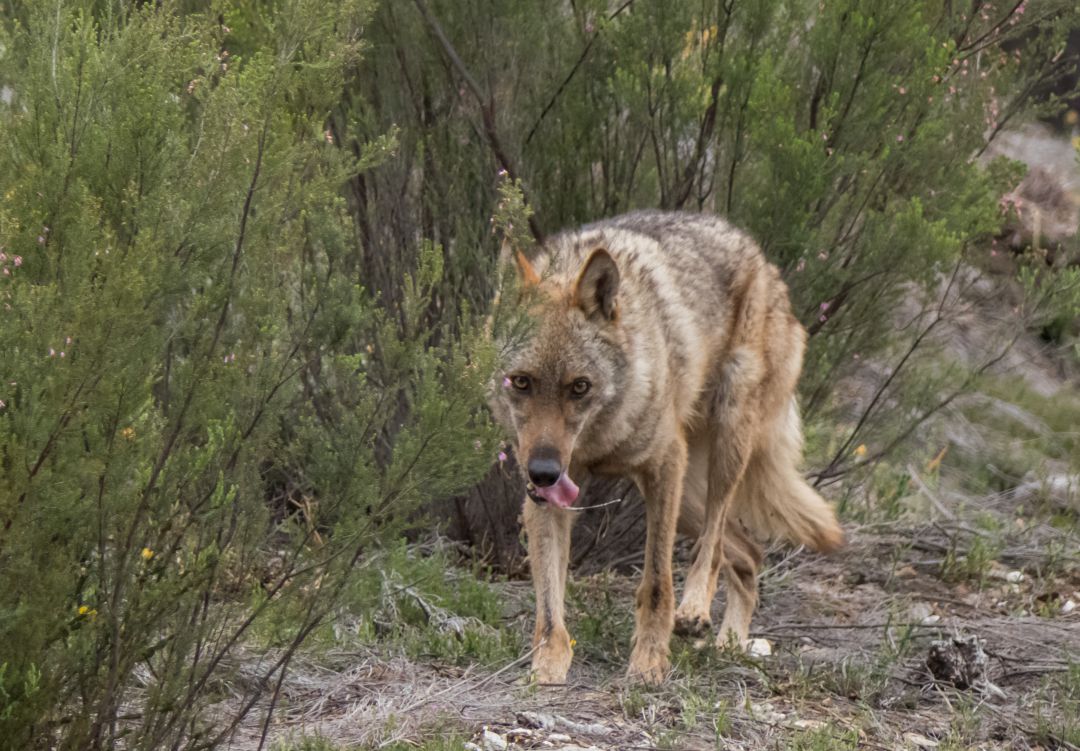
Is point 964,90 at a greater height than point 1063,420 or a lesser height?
greater

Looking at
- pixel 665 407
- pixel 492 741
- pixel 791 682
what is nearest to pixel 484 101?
pixel 665 407

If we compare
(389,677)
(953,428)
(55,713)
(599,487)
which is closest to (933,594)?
(599,487)

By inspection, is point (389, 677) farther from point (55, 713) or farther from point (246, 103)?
point (246, 103)

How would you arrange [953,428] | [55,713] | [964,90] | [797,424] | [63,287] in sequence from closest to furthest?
[63,287], [55,713], [797,424], [964,90], [953,428]

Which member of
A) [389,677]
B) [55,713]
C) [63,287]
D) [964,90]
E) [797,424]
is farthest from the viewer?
[964,90]

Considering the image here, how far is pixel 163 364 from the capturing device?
13.4 feet

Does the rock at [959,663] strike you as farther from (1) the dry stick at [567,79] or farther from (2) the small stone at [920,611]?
(1) the dry stick at [567,79]

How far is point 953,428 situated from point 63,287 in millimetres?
9404

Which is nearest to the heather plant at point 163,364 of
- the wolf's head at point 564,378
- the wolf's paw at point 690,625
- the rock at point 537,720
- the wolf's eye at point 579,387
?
the rock at point 537,720

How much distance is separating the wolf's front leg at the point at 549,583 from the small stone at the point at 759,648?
3.31 feet

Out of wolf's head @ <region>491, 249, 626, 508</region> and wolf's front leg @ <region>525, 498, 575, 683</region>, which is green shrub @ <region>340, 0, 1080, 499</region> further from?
wolf's front leg @ <region>525, 498, 575, 683</region>

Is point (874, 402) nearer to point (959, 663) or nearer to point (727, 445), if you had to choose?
point (727, 445)

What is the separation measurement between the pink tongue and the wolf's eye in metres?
0.35

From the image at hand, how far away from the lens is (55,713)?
3.87 m
